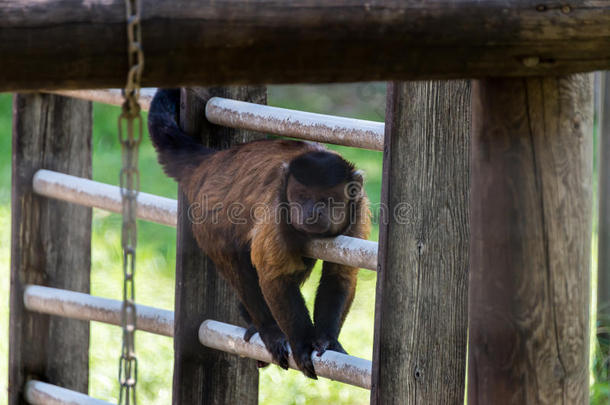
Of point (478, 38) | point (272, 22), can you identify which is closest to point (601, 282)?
point (478, 38)

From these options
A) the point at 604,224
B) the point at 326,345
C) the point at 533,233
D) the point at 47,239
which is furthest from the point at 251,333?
the point at 604,224

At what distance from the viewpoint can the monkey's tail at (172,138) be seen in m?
3.04

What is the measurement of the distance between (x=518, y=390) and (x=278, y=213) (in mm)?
1272

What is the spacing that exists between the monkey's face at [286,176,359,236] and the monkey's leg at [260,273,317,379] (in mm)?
194

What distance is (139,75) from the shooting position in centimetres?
138

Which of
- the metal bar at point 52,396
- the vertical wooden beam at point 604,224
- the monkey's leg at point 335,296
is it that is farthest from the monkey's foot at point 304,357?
the vertical wooden beam at point 604,224

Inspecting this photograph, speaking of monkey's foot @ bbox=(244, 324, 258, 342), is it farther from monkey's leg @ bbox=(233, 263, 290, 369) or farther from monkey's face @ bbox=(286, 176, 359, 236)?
monkey's face @ bbox=(286, 176, 359, 236)

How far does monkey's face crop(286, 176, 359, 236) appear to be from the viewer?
2.79 meters

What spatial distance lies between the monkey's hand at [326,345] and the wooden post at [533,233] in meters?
0.98

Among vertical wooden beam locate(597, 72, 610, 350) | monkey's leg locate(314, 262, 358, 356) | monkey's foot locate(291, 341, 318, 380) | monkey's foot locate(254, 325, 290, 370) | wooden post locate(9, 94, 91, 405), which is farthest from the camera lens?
vertical wooden beam locate(597, 72, 610, 350)

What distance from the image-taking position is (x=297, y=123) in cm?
264

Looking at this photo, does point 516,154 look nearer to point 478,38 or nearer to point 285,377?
point 478,38

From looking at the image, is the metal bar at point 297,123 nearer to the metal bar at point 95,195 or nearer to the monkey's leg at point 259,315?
the metal bar at point 95,195

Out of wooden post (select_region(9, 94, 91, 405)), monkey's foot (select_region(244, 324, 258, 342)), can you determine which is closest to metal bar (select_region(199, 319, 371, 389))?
monkey's foot (select_region(244, 324, 258, 342))
